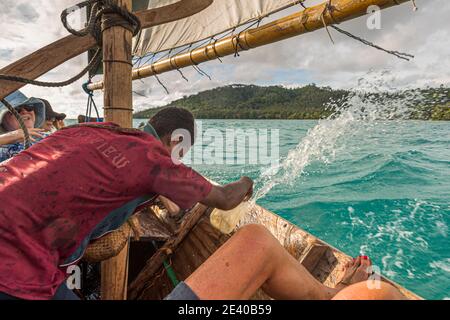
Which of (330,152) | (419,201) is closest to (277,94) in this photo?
(330,152)

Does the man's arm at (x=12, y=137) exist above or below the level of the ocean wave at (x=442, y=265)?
above

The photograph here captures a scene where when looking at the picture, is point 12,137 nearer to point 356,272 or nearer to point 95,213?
point 95,213

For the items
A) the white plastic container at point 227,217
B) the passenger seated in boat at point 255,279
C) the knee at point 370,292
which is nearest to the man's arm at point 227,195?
the passenger seated in boat at point 255,279

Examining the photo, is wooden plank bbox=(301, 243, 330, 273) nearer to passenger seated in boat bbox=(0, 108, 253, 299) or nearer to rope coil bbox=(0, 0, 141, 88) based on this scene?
passenger seated in boat bbox=(0, 108, 253, 299)

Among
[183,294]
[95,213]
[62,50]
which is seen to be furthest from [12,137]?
[183,294]

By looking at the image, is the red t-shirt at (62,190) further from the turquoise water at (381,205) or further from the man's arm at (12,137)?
the turquoise water at (381,205)

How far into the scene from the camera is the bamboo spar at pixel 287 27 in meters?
3.10

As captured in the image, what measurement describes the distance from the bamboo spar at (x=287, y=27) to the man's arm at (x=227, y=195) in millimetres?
2225

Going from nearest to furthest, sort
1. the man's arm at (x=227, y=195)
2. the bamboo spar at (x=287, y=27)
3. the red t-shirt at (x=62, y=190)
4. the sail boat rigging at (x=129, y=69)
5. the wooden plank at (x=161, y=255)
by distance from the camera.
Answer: the red t-shirt at (x=62, y=190) < the man's arm at (x=227, y=195) < the sail boat rigging at (x=129, y=69) < the wooden plank at (x=161, y=255) < the bamboo spar at (x=287, y=27)

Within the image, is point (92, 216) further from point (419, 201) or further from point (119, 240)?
point (419, 201)

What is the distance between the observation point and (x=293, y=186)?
8094mm

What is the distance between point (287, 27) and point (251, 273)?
3.21 metres

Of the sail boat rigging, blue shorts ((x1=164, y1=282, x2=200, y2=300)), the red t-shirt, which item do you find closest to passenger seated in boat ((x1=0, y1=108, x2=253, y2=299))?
the red t-shirt
